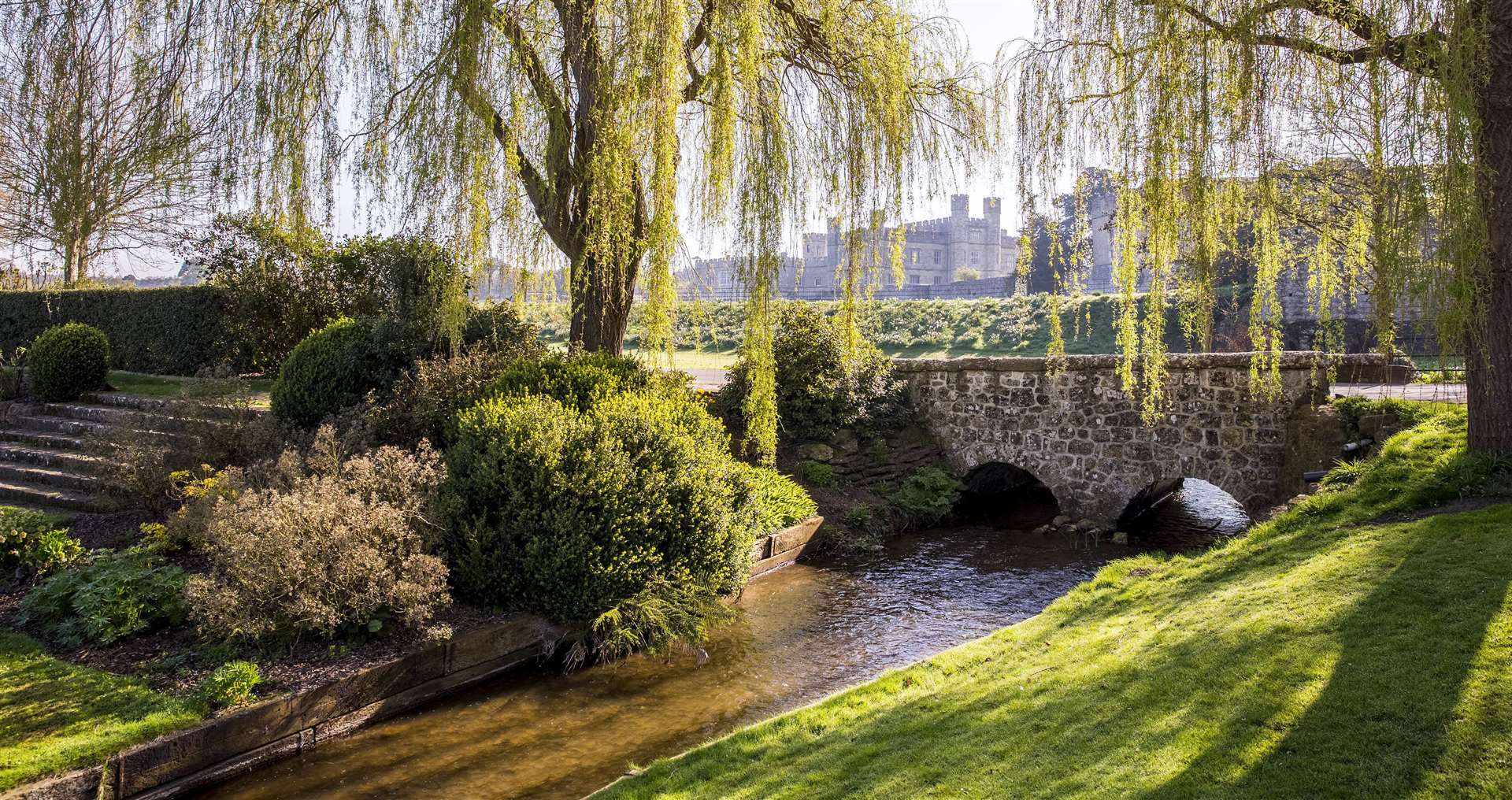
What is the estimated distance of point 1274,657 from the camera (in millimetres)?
4488

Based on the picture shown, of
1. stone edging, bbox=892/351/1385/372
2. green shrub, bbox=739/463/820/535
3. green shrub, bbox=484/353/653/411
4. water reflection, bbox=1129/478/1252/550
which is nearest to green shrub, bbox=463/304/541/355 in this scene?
green shrub, bbox=484/353/653/411

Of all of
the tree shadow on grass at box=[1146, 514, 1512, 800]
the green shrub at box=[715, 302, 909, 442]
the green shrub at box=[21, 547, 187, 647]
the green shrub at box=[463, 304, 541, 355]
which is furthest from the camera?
the green shrub at box=[715, 302, 909, 442]

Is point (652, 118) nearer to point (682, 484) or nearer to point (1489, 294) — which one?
point (682, 484)

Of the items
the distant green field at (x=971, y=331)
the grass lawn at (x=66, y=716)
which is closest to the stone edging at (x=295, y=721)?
the grass lawn at (x=66, y=716)

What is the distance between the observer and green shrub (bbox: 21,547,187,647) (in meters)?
6.63

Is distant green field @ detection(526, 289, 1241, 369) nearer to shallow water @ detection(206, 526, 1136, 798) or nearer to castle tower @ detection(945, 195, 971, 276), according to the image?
castle tower @ detection(945, 195, 971, 276)

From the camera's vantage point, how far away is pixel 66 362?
13.4 m

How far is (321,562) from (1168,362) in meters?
9.86

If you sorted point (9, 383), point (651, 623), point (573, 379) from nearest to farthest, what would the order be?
point (651, 623) → point (573, 379) → point (9, 383)

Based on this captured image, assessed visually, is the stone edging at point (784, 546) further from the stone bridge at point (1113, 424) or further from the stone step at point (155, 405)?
the stone step at point (155, 405)

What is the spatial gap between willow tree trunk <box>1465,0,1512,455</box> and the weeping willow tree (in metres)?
0.01

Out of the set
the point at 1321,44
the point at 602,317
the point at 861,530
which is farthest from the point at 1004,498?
the point at 1321,44

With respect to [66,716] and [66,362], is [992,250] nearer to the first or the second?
[66,362]

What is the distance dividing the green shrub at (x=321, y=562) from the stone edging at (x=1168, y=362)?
274 inches
